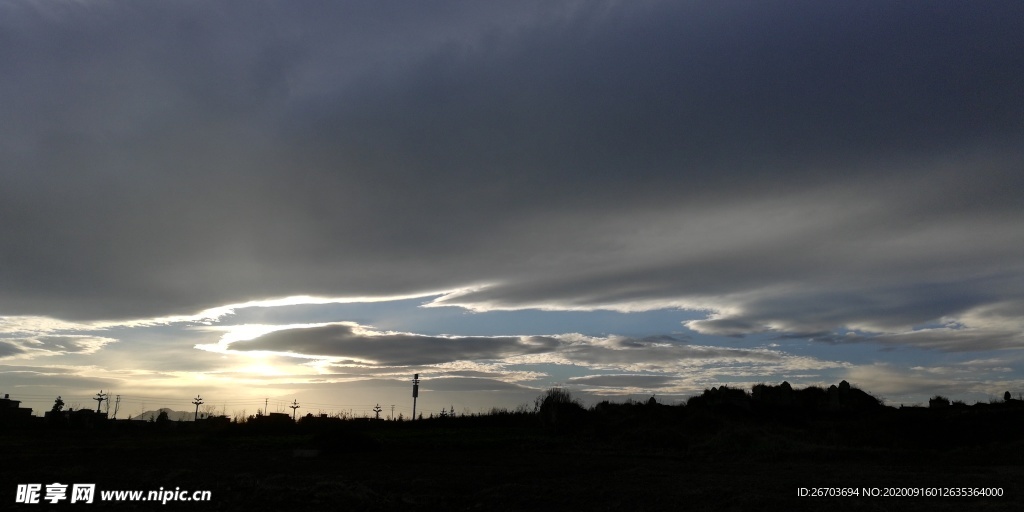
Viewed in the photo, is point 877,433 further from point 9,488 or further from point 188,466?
point 9,488

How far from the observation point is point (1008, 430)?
97.3 ft

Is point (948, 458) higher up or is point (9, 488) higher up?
point (948, 458)

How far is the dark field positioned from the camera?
16422 mm

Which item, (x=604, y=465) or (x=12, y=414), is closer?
(x=604, y=465)

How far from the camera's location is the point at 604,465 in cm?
2483

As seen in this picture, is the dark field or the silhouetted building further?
the silhouetted building

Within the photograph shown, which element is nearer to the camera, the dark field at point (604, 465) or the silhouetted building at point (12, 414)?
the dark field at point (604, 465)

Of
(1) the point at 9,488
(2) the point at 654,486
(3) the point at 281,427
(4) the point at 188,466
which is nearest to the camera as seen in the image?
(2) the point at 654,486

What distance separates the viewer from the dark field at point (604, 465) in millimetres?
16422

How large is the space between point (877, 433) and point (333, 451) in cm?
2577

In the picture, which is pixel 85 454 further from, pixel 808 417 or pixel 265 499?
pixel 808 417

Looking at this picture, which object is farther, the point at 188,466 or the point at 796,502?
the point at 188,466

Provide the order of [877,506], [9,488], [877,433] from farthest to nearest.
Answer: [877,433] → [9,488] → [877,506]

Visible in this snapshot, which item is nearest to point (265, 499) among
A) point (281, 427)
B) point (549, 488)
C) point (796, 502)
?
point (549, 488)
